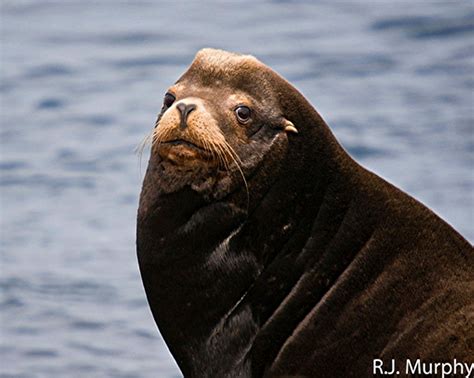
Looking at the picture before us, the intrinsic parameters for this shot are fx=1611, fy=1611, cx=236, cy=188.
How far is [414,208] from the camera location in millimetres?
7645

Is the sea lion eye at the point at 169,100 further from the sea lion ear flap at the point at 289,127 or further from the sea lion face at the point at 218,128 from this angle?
the sea lion ear flap at the point at 289,127

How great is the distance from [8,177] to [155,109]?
1746 millimetres

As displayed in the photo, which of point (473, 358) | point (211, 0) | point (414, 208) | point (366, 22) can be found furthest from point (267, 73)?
point (211, 0)

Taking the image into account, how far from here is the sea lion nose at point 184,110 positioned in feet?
24.8

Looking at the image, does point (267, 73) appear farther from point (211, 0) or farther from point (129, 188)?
point (211, 0)

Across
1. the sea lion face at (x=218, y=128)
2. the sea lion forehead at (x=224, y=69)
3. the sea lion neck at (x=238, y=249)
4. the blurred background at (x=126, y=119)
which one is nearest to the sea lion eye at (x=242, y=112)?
the sea lion face at (x=218, y=128)

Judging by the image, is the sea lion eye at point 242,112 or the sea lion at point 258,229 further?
the sea lion eye at point 242,112

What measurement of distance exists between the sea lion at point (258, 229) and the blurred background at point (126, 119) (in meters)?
2.63

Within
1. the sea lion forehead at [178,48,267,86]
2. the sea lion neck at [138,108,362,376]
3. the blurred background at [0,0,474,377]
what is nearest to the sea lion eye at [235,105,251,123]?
the sea lion forehead at [178,48,267,86]

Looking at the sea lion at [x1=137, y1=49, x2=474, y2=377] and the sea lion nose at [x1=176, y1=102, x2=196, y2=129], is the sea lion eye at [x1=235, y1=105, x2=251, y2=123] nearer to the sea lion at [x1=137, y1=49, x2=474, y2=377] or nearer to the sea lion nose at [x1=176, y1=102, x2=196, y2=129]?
the sea lion at [x1=137, y1=49, x2=474, y2=377]

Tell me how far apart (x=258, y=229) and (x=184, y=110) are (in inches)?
27.1

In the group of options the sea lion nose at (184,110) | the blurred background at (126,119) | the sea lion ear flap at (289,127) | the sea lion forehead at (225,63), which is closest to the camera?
the sea lion nose at (184,110)

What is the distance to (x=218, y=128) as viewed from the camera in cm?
763

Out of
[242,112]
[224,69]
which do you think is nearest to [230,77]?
[224,69]
